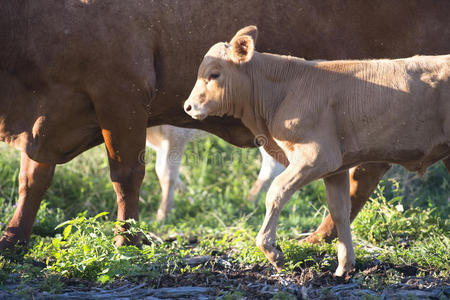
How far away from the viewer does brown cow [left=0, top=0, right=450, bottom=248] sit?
5.26 meters

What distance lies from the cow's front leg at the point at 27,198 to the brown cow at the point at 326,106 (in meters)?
2.07

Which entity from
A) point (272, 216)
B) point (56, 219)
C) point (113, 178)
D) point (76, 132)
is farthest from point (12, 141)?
point (272, 216)

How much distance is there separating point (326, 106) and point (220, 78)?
2.32 feet

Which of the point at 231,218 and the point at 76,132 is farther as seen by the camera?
the point at 231,218

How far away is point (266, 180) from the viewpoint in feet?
28.3

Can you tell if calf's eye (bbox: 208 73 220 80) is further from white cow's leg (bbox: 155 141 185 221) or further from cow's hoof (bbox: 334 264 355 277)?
white cow's leg (bbox: 155 141 185 221)

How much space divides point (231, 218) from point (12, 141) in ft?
9.97

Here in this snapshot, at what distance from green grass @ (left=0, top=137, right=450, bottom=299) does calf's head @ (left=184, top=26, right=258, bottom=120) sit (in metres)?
0.95

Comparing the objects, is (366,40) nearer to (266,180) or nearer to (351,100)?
(351,100)

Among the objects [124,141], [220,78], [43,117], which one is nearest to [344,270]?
[220,78]

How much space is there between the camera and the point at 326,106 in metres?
4.44

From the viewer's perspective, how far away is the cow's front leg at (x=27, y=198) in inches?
229

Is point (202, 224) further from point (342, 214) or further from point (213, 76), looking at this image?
point (213, 76)

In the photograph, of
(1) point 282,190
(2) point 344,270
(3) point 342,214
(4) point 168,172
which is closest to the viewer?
(1) point 282,190
